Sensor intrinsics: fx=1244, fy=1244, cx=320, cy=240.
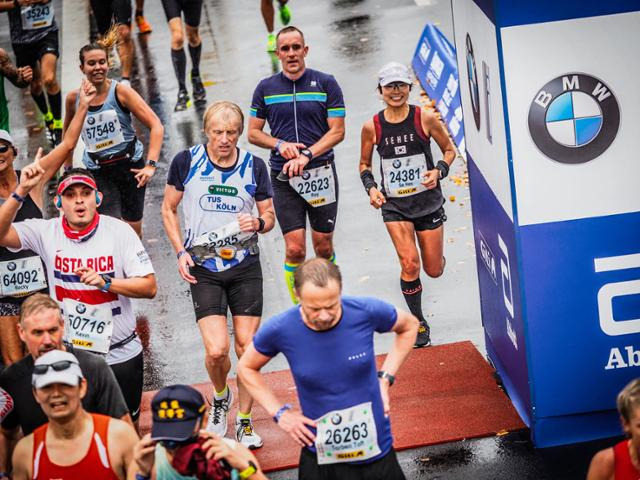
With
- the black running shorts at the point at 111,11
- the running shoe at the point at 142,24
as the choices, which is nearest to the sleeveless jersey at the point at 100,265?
the black running shorts at the point at 111,11

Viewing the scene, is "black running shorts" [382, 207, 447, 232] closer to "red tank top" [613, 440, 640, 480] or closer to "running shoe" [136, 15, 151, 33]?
"red tank top" [613, 440, 640, 480]

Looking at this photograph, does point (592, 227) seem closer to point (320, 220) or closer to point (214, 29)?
point (320, 220)

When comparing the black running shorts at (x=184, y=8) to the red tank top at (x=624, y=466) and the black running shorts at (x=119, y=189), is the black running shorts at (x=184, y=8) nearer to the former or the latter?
the black running shorts at (x=119, y=189)

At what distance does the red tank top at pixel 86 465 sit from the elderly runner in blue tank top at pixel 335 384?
2.78 ft

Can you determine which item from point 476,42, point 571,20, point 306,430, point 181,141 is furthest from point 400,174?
point 181,141

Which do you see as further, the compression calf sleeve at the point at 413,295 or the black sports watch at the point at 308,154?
the black sports watch at the point at 308,154

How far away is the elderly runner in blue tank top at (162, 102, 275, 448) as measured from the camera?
7.86 meters

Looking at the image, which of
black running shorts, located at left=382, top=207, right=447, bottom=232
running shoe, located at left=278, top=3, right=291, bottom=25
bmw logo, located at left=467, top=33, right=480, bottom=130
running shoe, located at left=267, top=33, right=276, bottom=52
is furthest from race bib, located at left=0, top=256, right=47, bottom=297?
running shoe, located at left=278, top=3, right=291, bottom=25

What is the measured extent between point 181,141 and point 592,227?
790cm

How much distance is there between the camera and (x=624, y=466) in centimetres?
548

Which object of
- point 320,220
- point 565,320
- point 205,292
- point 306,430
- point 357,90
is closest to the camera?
point 306,430

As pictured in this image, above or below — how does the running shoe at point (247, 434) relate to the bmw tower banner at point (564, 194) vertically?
below

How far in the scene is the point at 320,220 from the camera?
9.75 meters

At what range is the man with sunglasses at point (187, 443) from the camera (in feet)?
17.1
